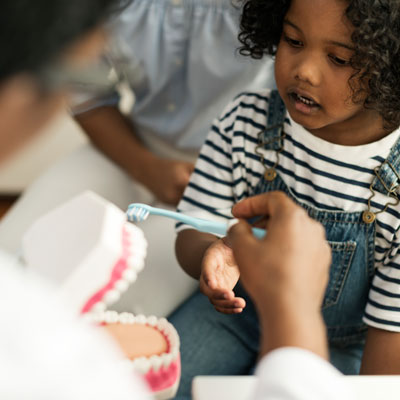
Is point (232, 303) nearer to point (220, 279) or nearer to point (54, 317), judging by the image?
point (220, 279)

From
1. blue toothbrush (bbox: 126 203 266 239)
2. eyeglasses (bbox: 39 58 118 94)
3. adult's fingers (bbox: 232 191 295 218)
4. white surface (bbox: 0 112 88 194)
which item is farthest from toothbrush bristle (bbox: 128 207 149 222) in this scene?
white surface (bbox: 0 112 88 194)

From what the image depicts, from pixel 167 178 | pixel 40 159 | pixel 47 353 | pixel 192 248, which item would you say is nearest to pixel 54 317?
pixel 47 353

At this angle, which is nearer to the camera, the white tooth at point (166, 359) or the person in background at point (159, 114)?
the white tooth at point (166, 359)

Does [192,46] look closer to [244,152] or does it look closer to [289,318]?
[244,152]

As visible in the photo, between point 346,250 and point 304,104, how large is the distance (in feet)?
0.60

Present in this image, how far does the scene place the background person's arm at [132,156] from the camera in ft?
3.09

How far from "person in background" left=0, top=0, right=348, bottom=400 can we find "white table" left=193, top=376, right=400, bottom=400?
102mm

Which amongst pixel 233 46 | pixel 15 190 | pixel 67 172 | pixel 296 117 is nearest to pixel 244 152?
pixel 296 117

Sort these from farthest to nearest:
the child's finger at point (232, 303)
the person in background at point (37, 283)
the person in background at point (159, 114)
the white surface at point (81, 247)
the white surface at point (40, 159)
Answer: the white surface at point (40, 159), the person in background at point (159, 114), the child's finger at point (232, 303), the white surface at point (81, 247), the person in background at point (37, 283)

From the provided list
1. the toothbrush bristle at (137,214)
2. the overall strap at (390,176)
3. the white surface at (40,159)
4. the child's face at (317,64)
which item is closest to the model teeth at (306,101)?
the child's face at (317,64)

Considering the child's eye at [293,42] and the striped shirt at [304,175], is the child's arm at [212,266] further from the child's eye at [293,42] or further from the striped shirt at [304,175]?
the child's eye at [293,42]

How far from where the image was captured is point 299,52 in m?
0.66

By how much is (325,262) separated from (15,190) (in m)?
1.33

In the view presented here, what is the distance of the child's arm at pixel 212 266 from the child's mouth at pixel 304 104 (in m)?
0.18
